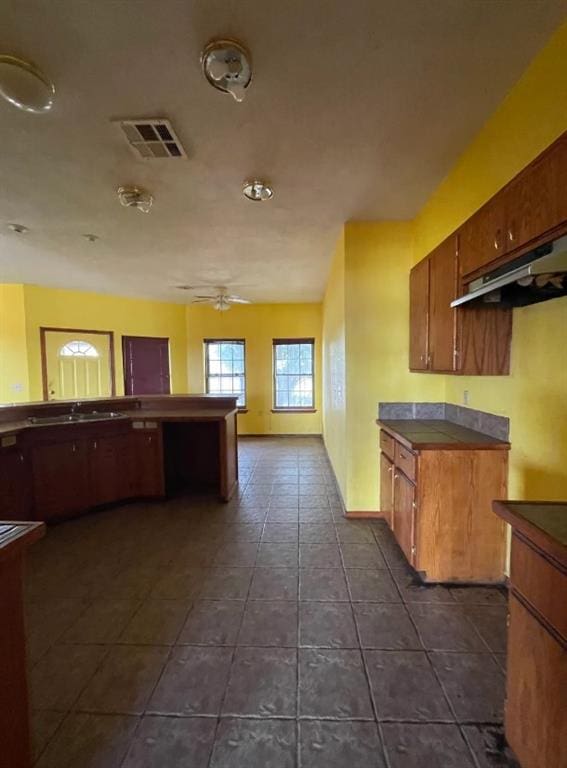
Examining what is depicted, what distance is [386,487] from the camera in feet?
9.81

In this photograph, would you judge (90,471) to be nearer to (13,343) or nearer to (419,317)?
(419,317)

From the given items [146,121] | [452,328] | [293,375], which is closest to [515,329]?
[452,328]

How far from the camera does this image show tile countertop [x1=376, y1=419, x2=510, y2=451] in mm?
2156

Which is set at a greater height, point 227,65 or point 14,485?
point 227,65

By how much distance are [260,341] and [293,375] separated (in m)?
1.00

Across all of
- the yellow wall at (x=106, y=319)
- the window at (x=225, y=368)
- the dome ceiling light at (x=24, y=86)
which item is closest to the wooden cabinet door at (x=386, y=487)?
the dome ceiling light at (x=24, y=86)

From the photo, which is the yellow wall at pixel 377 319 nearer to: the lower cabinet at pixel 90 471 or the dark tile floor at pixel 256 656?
the dark tile floor at pixel 256 656

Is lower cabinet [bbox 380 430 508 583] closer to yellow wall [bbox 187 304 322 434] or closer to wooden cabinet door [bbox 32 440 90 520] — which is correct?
wooden cabinet door [bbox 32 440 90 520]

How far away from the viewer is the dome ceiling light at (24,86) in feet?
4.87

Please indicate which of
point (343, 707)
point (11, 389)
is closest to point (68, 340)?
point (11, 389)

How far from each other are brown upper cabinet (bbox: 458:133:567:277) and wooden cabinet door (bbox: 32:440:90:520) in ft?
11.8

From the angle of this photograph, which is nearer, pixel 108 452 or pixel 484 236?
pixel 484 236

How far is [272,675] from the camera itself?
1.59 m

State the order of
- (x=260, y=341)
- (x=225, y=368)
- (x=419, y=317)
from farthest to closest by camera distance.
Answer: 1. (x=225, y=368)
2. (x=260, y=341)
3. (x=419, y=317)
